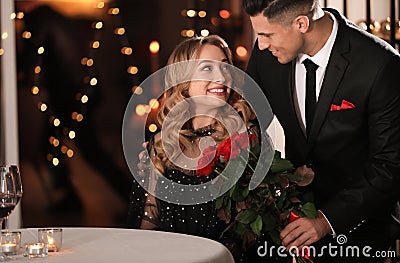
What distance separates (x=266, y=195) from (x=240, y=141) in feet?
0.67

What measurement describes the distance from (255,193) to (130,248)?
778 mm

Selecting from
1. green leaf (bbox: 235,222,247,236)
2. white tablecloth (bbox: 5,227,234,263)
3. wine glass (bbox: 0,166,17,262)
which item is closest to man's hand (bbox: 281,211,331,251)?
green leaf (bbox: 235,222,247,236)

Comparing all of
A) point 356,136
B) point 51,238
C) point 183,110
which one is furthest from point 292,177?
point 51,238

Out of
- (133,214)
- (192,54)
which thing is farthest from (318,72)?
(133,214)

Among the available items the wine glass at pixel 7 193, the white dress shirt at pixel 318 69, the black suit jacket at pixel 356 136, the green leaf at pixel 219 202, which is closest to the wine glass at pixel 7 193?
the wine glass at pixel 7 193

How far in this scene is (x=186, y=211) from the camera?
115 inches

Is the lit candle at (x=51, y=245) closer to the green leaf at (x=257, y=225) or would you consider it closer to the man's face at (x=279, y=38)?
the green leaf at (x=257, y=225)

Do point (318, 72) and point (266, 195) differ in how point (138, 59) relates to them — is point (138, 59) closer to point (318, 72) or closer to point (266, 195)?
point (318, 72)

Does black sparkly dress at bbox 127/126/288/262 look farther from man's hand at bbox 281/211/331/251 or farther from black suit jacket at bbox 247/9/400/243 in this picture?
black suit jacket at bbox 247/9/400/243

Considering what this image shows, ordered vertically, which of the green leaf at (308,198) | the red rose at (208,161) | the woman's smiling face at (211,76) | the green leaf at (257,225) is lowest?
the green leaf at (257,225)

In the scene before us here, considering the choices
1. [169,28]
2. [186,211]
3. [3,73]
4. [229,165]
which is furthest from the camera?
[169,28]

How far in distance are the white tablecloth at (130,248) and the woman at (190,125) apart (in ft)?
2.26

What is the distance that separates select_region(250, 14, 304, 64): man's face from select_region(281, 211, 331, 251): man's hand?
25.8 inches

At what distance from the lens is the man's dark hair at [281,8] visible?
304 cm
